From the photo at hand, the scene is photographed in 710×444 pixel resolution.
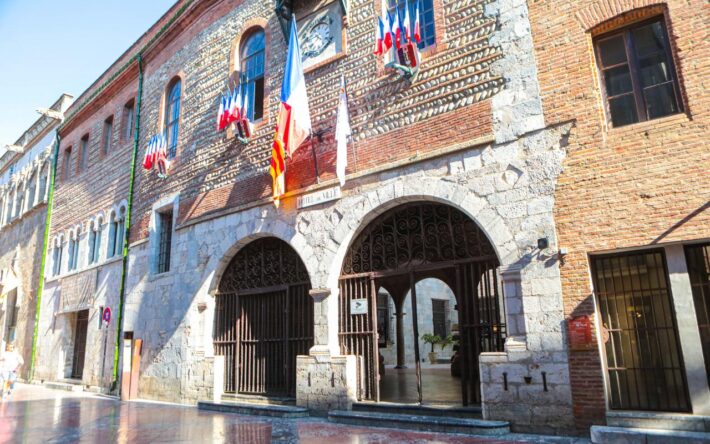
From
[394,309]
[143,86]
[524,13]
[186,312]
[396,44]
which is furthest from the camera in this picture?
[394,309]

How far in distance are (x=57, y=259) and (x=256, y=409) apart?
1401 centimetres

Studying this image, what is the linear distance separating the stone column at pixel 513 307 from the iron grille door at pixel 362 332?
95.2 inches

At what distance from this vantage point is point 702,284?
19.6 feet

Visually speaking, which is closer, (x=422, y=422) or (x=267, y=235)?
(x=422, y=422)

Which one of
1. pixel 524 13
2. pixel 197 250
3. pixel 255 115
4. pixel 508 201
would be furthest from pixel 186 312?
pixel 524 13

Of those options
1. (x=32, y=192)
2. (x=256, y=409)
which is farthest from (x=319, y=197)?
(x=32, y=192)

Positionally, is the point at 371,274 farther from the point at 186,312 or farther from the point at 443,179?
the point at 186,312

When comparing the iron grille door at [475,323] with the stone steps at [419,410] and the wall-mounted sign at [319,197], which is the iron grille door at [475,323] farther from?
the wall-mounted sign at [319,197]

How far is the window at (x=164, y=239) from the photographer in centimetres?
1330

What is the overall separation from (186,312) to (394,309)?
406 inches

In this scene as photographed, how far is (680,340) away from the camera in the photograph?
587 centimetres

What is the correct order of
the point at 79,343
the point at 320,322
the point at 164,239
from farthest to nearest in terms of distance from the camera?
the point at 79,343 < the point at 164,239 < the point at 320,322

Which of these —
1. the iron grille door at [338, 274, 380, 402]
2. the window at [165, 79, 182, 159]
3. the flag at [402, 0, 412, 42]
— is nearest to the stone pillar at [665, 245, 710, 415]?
the iron grille door at [338, 274, 380, 402]

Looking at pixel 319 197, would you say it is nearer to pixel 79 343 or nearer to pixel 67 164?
pixel 79 343
